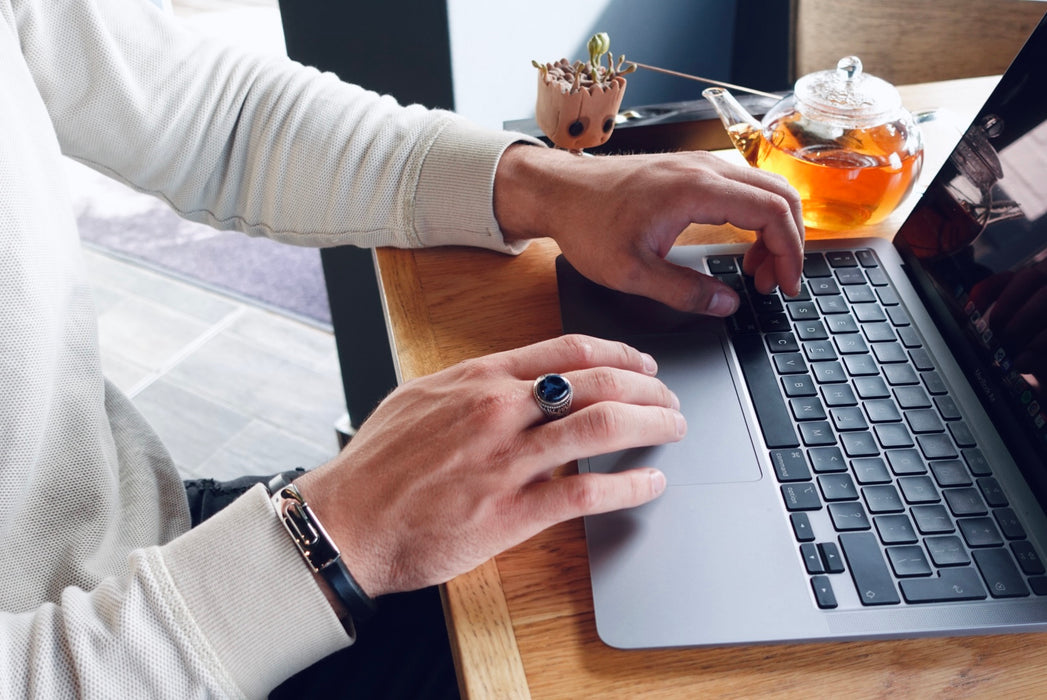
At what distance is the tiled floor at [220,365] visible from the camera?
173 cm

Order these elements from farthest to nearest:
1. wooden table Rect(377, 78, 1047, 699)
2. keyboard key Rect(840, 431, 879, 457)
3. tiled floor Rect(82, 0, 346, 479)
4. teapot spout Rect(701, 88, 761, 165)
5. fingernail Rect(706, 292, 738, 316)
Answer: tiled floor Rect(82, 0, 346, 479), teapot spout Rect(701, 88, 761, 165), fingernail Rect(706, 292, 738, 316), keyboard key Rect(840, 431, 879, 457), wooden table Rect(377, 78, 1047, 699)

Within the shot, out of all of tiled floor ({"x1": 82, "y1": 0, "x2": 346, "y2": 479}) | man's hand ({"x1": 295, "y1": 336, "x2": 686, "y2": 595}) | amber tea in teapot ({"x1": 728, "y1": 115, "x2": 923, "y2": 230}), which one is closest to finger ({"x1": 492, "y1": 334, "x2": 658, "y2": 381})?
man's hand ({"x1": 295, "y1": 336, "x2": 686, "y2": 595})

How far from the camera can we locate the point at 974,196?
0.64m

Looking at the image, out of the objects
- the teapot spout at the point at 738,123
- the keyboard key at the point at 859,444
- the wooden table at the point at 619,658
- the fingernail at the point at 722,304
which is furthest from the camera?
the teapot spout at the point at 738,123

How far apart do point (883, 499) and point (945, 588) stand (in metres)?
0.07

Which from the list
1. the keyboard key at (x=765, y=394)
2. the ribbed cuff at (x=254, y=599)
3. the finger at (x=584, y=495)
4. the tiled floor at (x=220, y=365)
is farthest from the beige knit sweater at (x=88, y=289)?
the tiled floor at (x=220, y=365)

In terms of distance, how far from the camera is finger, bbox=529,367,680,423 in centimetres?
52

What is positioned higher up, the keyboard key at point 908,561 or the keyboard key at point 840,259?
the keyboard key at point 908,561

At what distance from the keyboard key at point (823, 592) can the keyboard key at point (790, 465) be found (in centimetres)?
8

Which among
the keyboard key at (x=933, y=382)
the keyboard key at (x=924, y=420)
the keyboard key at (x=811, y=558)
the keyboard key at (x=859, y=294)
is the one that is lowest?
the keyboard key at (x=859, y=294)

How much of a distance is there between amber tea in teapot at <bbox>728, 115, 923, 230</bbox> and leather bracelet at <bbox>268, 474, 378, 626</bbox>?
523 mm

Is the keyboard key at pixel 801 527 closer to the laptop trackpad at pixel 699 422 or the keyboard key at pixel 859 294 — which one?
the laptop trackpad at pixel 699 422

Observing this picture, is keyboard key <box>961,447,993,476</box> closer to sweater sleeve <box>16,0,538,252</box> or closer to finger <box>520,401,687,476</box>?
finger <box>520,401,687,476</box>

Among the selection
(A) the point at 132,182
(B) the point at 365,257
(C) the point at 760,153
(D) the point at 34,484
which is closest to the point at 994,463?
(C) the point at 760,153
